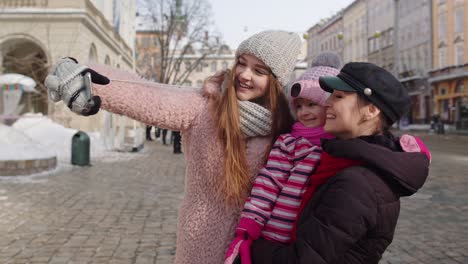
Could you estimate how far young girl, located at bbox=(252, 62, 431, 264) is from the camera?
1367 millimetres

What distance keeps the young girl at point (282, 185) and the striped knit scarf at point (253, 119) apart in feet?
0.30

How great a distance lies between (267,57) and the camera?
6.20 ft

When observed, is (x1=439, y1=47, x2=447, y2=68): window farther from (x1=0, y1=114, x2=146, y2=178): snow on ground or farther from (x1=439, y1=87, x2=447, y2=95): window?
(x1=0, y1=114, x2=146, y2=178): snow on ground

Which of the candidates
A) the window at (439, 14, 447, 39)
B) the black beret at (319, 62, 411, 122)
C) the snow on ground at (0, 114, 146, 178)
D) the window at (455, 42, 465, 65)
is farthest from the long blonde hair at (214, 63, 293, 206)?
the window at (439, 14, 447, 39)

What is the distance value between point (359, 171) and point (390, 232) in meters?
0.25

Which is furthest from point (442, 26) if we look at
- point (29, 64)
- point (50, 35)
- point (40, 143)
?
point (40, 143)

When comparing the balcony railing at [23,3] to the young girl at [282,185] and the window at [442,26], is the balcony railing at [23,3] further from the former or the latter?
the window at [442,26]

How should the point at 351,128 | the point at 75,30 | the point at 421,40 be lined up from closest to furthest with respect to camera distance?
the point at 351,128
the point at 75,30
the point at 421,40

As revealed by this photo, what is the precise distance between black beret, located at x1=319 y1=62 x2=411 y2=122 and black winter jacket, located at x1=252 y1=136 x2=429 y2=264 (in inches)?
4.6

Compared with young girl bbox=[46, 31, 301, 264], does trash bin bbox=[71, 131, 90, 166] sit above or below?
below

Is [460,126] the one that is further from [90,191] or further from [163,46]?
[90,191]

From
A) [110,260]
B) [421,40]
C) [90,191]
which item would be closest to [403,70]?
[421,40]

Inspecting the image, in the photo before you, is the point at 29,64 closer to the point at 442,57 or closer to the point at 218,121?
the point at 218,121

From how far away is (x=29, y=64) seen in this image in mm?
20359
